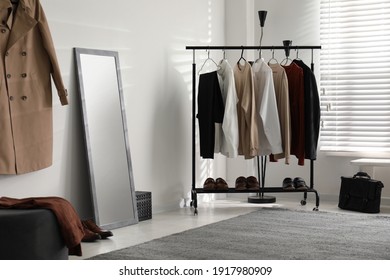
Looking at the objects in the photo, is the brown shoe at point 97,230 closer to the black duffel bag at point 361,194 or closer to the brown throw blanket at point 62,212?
the brown throw blanket at point 62,212

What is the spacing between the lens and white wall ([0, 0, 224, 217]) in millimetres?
5047

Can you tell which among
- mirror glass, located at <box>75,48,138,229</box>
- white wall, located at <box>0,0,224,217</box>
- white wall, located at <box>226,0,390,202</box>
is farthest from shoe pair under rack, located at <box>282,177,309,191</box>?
mirror glass, located at <box>75,48,138,229</box>

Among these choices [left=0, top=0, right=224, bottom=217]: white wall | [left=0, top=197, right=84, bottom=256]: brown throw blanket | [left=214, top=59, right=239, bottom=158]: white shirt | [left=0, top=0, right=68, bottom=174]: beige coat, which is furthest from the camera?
[left=214, top=59, right=239, bottom=158]: white shirt

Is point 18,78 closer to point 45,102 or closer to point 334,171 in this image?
point 45,102

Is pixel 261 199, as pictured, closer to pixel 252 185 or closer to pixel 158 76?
pixel 252 185

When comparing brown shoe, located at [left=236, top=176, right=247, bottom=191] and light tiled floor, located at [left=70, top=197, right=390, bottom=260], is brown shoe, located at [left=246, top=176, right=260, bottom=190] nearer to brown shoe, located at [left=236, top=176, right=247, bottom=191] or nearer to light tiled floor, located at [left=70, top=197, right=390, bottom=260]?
brown shoe, located at [left=236, top=176, right=247, bottom=191]

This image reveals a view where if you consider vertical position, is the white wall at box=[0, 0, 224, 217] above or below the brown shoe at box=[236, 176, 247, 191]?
above

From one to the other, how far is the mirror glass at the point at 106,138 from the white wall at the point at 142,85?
80 mm

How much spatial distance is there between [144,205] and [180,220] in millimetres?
311

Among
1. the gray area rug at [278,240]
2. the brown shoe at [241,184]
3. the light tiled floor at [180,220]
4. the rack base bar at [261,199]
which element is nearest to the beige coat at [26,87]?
the light tiled floor at [180,220]

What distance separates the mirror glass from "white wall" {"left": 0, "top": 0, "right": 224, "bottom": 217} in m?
0.08

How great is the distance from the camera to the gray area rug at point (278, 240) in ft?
14.2

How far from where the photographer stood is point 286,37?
711 centimetres
